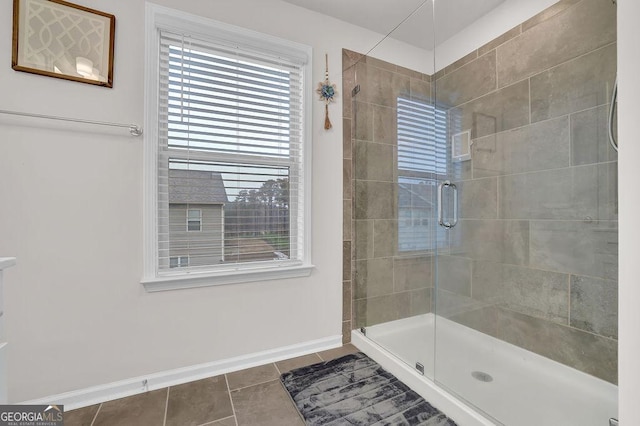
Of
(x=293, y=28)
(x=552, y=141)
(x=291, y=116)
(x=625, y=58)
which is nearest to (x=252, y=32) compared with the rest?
(x=293, y=28)

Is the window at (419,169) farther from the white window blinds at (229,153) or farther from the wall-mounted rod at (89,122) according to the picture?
the wall-mounted rod at (89,122)

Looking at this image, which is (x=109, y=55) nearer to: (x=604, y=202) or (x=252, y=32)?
(x=252, y=32)

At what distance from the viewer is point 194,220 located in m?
1.74

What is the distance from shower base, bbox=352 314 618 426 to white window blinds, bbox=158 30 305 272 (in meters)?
0.92

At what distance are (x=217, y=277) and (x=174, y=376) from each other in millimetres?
603

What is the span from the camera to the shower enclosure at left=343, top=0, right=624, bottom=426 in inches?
58.9

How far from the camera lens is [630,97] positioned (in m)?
0.83

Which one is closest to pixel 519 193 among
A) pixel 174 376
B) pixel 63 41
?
pixel 174 376

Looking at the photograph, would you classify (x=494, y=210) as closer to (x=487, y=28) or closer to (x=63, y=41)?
(x=487, y=28)

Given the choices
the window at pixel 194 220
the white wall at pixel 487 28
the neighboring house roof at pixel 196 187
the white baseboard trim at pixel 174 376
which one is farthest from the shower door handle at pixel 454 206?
the window at pixel 194 220

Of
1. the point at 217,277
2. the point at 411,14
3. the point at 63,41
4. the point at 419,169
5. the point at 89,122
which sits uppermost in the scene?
the point at 411,14

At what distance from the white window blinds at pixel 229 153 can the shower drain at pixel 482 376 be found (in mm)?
1254

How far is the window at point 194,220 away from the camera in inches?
68.2

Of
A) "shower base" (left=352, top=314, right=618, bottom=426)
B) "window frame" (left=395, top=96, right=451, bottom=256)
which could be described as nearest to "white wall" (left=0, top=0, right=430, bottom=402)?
"shower base" (left=352, top=314, right=618, bottom=426)
